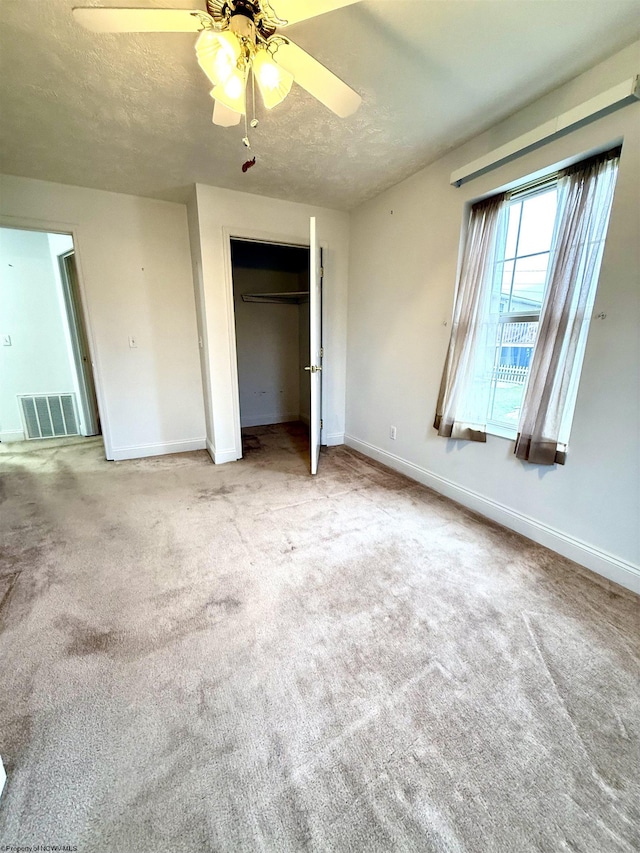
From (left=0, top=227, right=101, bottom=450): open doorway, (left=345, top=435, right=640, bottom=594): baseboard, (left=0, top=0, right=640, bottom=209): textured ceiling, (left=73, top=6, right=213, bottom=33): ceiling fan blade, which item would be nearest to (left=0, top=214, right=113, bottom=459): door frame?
(left=0, top=0, right=640, bottom=209): textured ceiling

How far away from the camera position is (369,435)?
3.59 m

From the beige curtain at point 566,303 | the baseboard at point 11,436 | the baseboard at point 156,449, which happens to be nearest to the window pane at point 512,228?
the beige curtain at point 566,303

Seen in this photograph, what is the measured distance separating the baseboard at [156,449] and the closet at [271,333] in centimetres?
111

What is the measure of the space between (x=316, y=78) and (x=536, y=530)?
2.64m

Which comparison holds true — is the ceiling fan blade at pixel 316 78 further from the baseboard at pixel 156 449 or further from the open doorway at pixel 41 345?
the open doorway at pixel 41 345

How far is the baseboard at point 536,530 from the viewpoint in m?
1.74

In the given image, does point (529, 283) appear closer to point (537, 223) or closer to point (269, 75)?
point (537, 223)

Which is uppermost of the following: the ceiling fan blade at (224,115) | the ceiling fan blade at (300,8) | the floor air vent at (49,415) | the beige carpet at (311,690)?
the ceiling fan blade at (224,115)

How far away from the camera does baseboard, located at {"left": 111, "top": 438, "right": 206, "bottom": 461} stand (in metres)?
3.47

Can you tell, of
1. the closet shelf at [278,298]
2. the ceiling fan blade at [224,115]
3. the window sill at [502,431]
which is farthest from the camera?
the closet shelf at [278,298]

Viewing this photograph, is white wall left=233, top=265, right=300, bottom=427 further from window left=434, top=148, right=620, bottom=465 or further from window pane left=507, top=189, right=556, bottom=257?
window pane left=507, top=189, right=556, bottom=257

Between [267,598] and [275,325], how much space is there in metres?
3.96

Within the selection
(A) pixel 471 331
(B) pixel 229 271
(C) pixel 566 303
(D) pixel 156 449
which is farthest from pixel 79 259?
(C) pixel 566 303

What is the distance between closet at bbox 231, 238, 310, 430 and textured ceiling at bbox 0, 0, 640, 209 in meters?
1.81
